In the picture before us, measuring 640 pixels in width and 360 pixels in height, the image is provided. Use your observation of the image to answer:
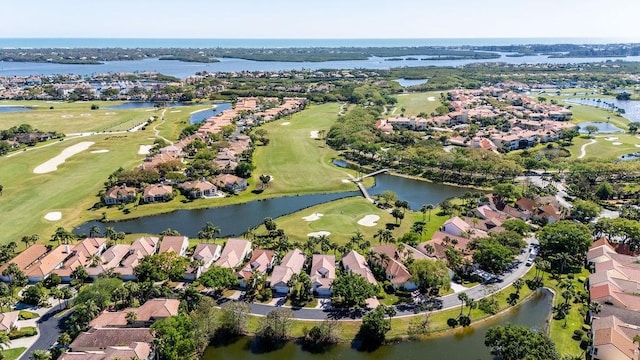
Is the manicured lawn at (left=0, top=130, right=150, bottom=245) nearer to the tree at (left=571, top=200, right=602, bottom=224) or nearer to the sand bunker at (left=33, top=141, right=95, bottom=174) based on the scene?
the sand bunker at (left=33, top=141, right=95, bottom=174)

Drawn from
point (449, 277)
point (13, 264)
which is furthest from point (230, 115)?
point (449, 277)

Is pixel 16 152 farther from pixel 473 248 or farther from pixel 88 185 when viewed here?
pixel 473 248

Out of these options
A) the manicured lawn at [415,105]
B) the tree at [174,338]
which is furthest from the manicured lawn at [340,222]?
the manicured lawn at [415,105]

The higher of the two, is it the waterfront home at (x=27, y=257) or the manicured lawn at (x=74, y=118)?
the manicured lawn at (x=74, y=118)

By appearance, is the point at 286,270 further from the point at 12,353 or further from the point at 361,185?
the point at 361,185

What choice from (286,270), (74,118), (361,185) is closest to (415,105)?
(361,185)

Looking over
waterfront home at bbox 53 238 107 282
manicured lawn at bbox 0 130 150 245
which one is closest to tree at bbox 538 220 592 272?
waterfront home at bbox 53 238 107 282

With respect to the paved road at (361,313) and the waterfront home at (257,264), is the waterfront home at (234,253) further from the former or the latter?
the paved road at (361,313)
